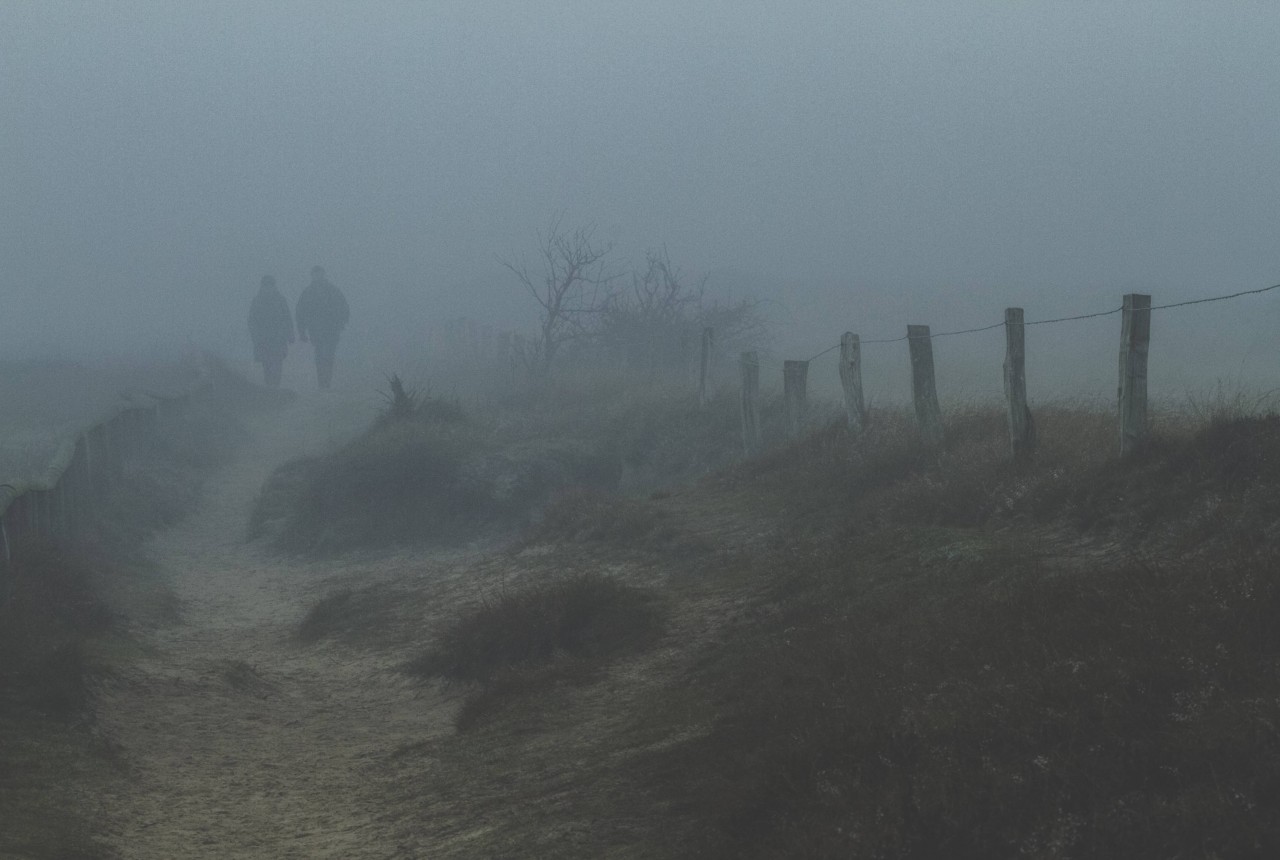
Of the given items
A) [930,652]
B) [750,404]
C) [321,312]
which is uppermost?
[321,312]

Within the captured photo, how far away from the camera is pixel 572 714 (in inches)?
297

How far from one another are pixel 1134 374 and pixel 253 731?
665cm

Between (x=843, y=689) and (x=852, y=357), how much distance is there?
9344 mm

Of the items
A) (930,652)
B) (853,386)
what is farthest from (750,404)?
(930,652)

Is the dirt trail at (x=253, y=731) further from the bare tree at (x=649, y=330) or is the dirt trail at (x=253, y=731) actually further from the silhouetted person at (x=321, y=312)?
the silhouetted person at (x=321, y=312)

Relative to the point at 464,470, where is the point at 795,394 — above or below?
above

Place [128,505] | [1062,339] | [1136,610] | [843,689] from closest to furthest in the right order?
[1136,610]
[843,689]
[128,505]
[1062,339]

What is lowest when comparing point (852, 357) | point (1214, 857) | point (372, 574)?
point (372, 574)

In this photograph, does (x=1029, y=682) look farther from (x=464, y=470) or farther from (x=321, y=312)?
(x=321, y=312)

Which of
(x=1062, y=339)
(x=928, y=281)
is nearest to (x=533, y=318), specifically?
(x=928, y=281)

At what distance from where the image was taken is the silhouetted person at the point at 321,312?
120 feet

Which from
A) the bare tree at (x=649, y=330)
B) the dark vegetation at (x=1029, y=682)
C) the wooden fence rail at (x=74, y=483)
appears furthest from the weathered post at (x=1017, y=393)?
the bare tree at (x=649, y=330)

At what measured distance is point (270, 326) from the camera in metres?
37.6

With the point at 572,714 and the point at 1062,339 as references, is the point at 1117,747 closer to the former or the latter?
the point at 572,714
